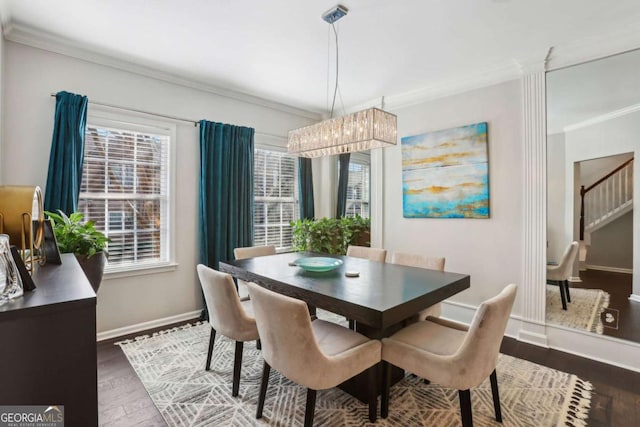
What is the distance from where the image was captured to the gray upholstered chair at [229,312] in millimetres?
2085

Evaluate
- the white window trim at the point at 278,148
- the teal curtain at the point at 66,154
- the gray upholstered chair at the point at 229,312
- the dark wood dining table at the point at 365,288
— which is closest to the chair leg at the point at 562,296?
the dark wood dining table at the point at 365,288

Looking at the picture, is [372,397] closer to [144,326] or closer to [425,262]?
[425,262]

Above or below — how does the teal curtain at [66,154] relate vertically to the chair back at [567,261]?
above

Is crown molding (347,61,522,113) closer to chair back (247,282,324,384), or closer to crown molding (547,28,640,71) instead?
crown molding (547,28,640,71)

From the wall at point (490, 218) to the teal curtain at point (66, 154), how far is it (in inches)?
135

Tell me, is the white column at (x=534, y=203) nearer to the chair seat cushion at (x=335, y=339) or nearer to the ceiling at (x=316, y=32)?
the ceiling at (x=316, y=32)

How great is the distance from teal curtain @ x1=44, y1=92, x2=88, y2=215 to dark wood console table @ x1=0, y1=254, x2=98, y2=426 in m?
2.48

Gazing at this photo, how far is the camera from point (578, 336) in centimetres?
286

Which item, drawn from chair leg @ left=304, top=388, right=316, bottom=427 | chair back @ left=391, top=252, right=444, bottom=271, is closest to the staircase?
chair back @ left=391, top=252, right=444, bottom=271

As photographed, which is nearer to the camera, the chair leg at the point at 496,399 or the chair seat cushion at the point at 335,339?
the chair seat cushion at the point at 335,339

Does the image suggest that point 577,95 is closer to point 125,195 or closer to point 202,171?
point 202,171

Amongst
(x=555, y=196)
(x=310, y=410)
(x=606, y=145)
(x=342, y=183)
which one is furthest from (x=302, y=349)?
(x=342, y=183)

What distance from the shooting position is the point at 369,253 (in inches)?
130

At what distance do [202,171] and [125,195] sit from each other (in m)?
0.80
